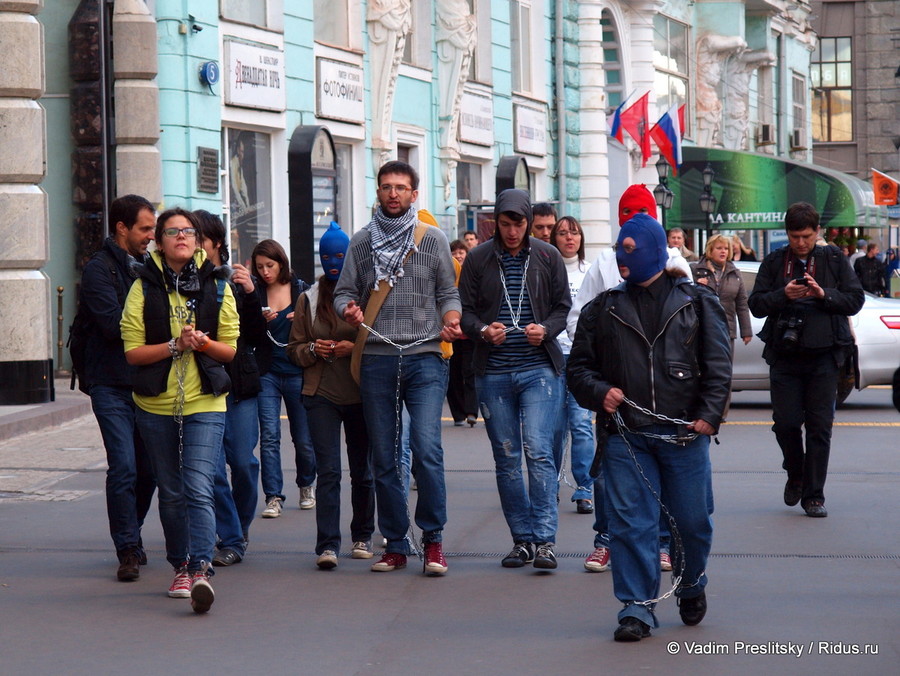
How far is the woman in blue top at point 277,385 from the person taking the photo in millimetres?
9211

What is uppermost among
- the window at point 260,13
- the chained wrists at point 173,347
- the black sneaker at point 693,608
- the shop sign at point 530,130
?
the window at point 260,13

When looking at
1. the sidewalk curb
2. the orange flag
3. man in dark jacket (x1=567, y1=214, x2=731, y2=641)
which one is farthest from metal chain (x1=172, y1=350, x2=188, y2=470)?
the orange flag

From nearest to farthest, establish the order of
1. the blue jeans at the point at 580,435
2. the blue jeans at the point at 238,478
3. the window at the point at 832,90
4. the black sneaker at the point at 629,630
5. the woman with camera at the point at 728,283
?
the black sneaker at the point at 629,630 < the blue jeans at the point at 238,478 < the blue jeans at the point at 580,435 < the woman with camera at the point at 728,283 < the window at the point at 832,90

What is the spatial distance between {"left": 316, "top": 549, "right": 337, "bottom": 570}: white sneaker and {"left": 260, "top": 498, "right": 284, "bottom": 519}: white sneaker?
1.74 meters

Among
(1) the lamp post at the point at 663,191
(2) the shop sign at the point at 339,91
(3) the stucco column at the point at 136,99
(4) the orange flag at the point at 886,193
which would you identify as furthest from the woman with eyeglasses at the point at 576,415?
(4) the orange flag at the point at 886,193

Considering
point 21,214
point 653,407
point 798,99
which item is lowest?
point 653,407

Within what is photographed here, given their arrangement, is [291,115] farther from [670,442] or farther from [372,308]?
[670,442]

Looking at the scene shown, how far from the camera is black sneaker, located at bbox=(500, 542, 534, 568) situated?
7.76 metres

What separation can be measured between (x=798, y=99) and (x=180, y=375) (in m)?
44.4

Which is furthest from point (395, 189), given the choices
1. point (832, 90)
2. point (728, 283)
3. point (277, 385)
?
point (832, 90)

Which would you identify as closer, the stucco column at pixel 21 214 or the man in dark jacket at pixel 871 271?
the stucco column at pixel 21 214

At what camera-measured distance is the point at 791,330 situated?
9117 millimetres

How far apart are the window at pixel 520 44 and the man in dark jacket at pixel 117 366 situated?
70.0ft

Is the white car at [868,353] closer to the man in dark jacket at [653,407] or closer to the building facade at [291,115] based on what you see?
the building facade at [291,115]
